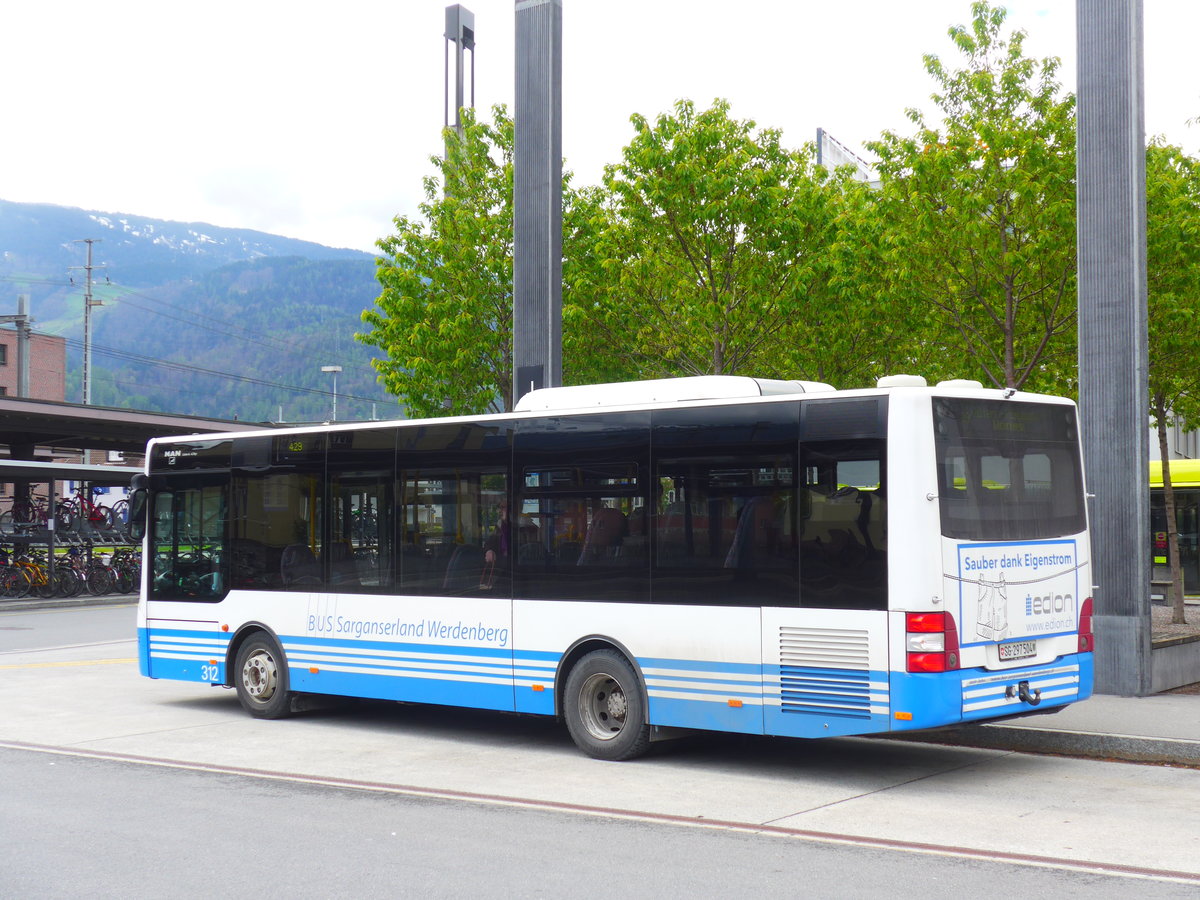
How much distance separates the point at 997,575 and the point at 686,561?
218cm

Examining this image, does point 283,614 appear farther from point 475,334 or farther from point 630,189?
point 475,334

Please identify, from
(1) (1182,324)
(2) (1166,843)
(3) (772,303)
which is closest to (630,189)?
(3) (772,303)

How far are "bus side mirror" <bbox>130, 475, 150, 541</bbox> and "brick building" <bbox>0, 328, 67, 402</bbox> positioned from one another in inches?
3327

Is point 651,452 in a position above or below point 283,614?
above

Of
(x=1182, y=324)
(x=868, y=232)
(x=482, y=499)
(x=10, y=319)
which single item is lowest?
(x=482, y=499)

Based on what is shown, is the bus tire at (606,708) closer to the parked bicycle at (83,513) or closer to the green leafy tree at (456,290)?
the green leafy tree at (456,290)

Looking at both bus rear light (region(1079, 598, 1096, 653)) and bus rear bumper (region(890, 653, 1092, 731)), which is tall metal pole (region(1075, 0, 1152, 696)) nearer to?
bus rear light (region(1079, 598, 1096, 653))

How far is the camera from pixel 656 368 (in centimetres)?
2520

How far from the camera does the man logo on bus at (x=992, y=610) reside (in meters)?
8.95

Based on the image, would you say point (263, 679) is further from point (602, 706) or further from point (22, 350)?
point (22, 350)

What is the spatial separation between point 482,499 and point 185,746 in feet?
10.3

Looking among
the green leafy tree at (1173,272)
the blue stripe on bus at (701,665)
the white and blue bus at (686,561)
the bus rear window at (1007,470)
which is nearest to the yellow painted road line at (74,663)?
the white and blue bus at (686,561)

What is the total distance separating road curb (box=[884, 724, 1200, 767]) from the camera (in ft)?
32.8

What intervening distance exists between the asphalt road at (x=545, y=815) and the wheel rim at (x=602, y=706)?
0.93 feet
